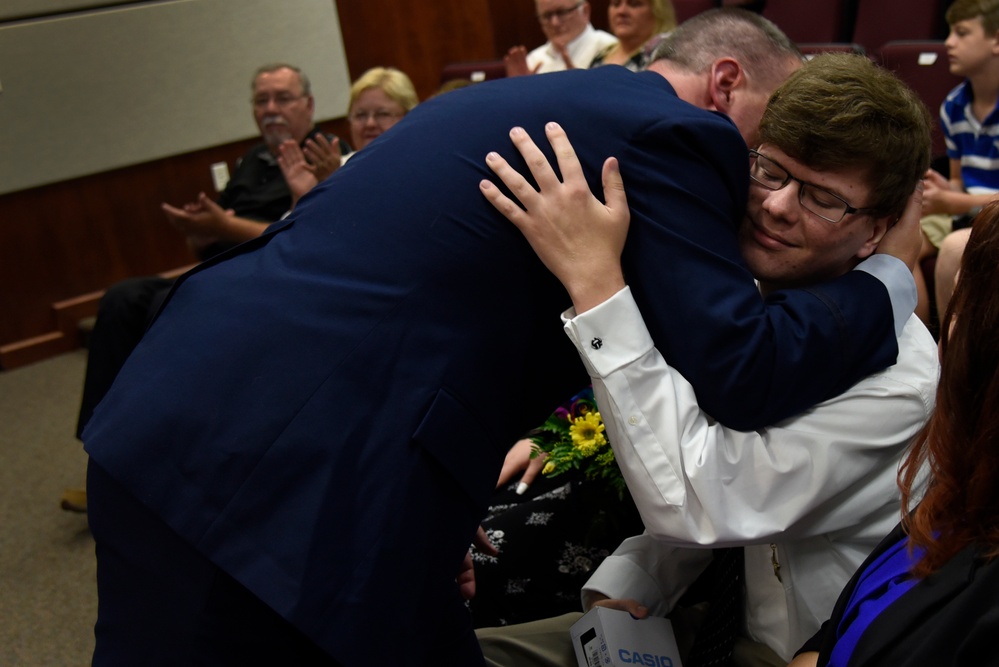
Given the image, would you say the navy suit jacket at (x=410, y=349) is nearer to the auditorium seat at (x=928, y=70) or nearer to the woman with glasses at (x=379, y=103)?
the woman with glasses at (x=379, y=103)

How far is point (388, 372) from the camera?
1.08 metres

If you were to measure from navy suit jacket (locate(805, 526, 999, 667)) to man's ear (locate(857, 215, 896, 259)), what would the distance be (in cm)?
58

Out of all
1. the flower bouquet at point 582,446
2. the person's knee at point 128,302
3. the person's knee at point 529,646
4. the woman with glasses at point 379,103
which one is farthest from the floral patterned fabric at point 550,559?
the woman with glasses at point 379,103

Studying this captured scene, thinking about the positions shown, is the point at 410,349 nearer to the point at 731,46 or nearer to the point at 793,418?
the point at 793,418

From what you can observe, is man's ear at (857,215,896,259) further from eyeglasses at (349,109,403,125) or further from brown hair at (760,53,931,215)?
eyeglasses at (349,109,403,125)

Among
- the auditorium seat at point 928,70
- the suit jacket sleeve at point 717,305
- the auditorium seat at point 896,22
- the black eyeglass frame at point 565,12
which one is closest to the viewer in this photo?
the suit jacket sleeve at point 717,305

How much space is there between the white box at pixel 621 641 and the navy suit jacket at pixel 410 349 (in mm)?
300

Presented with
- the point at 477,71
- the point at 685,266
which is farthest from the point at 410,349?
the point at 477,71

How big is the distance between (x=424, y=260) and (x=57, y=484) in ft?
9.19

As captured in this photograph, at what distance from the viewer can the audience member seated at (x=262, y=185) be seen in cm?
307

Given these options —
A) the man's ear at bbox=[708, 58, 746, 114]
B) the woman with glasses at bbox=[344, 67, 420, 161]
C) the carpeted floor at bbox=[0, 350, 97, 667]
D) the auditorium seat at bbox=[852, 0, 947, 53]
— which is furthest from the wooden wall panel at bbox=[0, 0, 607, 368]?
the man's ear at bbox=[708, 58, 746, 114]

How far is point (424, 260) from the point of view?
3.60 ft

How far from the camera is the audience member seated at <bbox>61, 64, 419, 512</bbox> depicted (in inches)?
121

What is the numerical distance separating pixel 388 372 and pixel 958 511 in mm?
591
